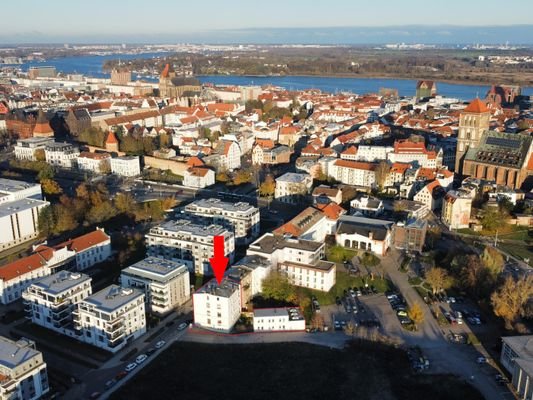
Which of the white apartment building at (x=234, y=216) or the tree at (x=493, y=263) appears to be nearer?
the tree at (x=493, y=263)

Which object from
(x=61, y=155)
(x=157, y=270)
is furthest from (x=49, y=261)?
(x=61, y=155)

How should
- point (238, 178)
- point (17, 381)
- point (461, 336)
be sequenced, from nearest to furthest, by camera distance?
1. point (17, 381)
2. point (461, 336)
3. point (238, 178)

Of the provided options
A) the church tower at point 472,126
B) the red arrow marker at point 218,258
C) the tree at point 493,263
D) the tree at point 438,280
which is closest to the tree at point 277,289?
the red arrow marker at point 218,258

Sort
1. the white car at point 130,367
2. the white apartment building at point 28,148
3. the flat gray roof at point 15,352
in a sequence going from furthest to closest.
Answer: the white apartment building at point 28,148 → the white car at point 130,367 → the flat gray roof at point 15,352

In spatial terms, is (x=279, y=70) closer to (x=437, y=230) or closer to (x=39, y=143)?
(x=39, y=143)

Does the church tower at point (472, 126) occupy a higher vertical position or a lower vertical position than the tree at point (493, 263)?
higher

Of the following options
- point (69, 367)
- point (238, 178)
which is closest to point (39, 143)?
point (238, 178)

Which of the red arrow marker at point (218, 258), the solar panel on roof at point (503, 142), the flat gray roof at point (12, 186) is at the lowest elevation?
the red arrow marker at point (218, 258)

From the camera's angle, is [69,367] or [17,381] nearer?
[17,381]

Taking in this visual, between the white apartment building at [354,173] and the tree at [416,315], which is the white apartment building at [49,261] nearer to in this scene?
the tree at [416,315]
